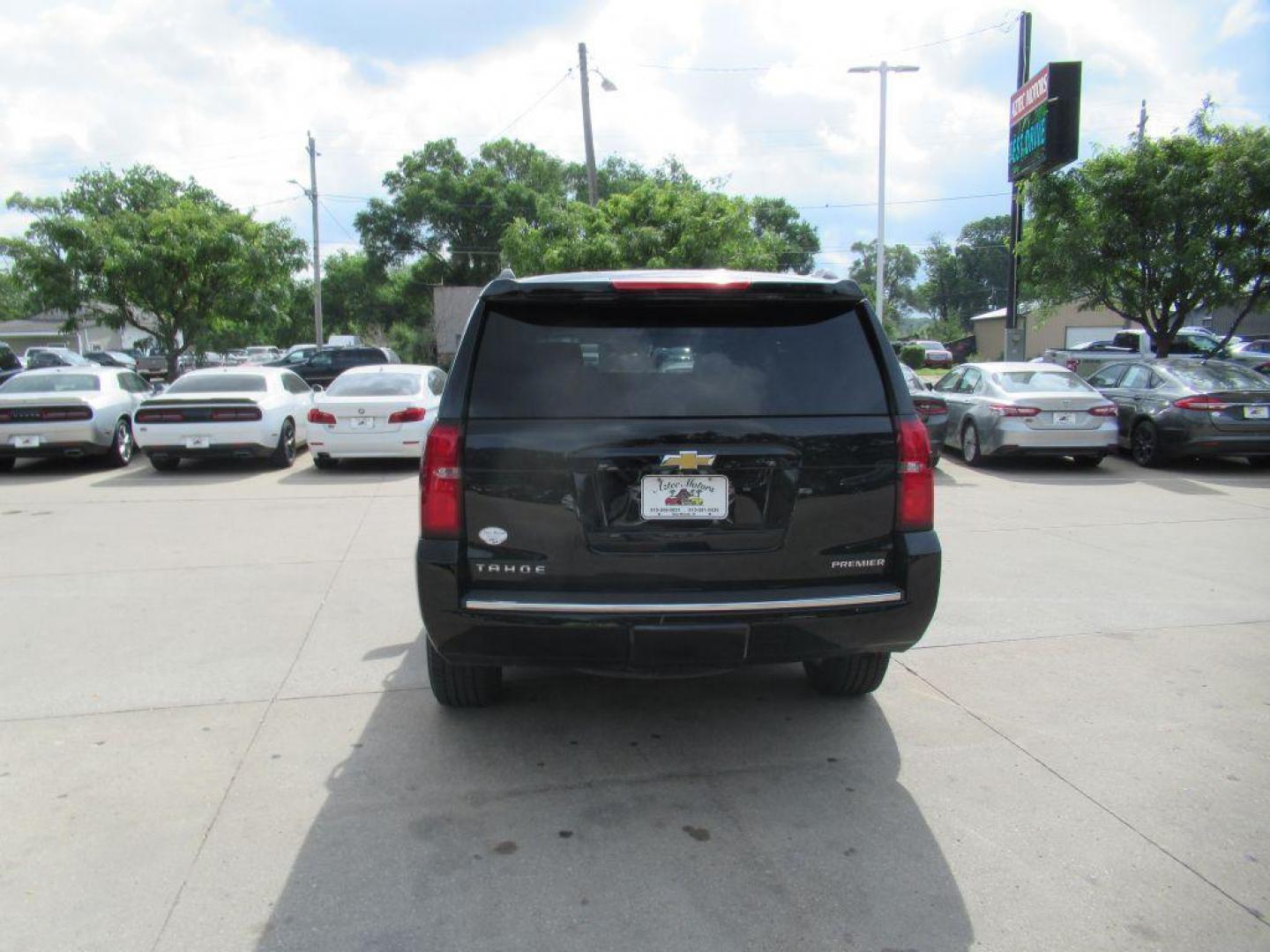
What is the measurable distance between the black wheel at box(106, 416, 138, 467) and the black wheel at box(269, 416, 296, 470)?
1.97 metres

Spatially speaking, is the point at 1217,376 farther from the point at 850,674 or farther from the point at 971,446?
the point at 850,674

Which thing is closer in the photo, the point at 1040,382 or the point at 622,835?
the point at 622,835

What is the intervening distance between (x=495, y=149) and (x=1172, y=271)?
132 feet

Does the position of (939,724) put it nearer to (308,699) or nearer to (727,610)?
(727,610)

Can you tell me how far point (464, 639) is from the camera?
3416 mm

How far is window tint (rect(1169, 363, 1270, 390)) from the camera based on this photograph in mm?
12164

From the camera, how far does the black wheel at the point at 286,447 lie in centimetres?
1262

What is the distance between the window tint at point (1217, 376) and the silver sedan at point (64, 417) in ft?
47.7

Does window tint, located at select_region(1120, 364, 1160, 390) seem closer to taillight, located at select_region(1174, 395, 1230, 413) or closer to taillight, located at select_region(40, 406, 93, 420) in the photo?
taillight, located at select_region(1174, 395, 1230, 413)

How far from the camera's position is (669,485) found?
3312mm

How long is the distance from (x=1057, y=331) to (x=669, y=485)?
53.6m

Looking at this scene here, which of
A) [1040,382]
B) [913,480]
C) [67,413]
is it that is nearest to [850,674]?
[913,480]

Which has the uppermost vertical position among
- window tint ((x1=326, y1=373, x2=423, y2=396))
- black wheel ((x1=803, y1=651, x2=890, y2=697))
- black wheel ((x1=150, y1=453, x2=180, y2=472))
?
window tint ((x1=326, y1=373, x2=423, y2=396))

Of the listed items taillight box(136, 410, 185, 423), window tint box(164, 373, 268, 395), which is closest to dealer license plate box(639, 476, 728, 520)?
taillight box(136, 410, 185, 423)
